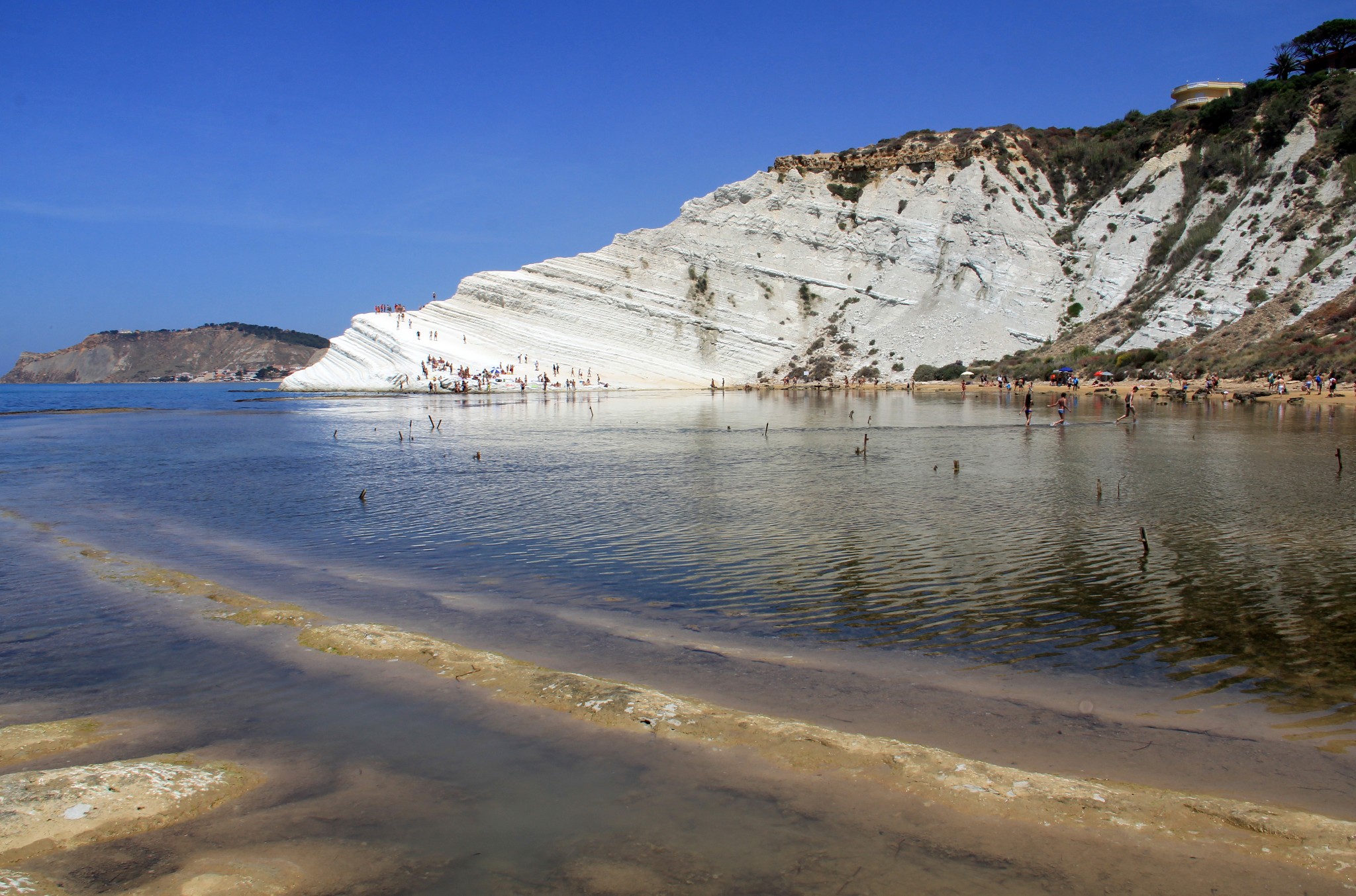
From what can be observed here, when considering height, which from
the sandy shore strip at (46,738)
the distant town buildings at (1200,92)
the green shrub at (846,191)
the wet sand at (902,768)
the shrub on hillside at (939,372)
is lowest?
the wet sand at (902,768)

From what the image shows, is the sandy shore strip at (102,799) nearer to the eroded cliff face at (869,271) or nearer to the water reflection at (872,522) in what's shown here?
the water reflection at (872,522)

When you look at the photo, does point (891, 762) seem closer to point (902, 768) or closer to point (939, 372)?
point (902, 768)

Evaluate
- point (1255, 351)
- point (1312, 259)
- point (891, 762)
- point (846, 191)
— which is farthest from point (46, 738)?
point (846, 191)

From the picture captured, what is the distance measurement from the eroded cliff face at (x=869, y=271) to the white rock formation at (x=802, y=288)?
155 millimetres

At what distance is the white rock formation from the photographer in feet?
219

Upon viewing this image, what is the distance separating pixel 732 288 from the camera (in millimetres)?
76188

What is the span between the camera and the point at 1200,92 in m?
73.9

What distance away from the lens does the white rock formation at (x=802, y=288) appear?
219ft

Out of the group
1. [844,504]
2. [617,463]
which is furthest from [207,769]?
[617,463]

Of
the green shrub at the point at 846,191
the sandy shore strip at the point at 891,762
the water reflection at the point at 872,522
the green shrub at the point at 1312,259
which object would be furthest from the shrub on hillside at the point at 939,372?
the sandy shore strip at the point at 891,762

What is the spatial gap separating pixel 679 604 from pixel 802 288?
69.4 m

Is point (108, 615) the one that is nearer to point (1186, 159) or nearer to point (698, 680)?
point (698, 680)

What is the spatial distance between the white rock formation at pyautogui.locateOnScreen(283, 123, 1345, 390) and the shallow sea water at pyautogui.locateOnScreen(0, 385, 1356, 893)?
Answer: 4604 cm

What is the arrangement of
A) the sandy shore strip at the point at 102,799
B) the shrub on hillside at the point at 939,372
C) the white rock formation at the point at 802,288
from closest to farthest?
1. the sandy shore strip at the point at 102,799
2. the shrub on hillside at the point at 939,372
3. the white rock formation at the point at 802,288
